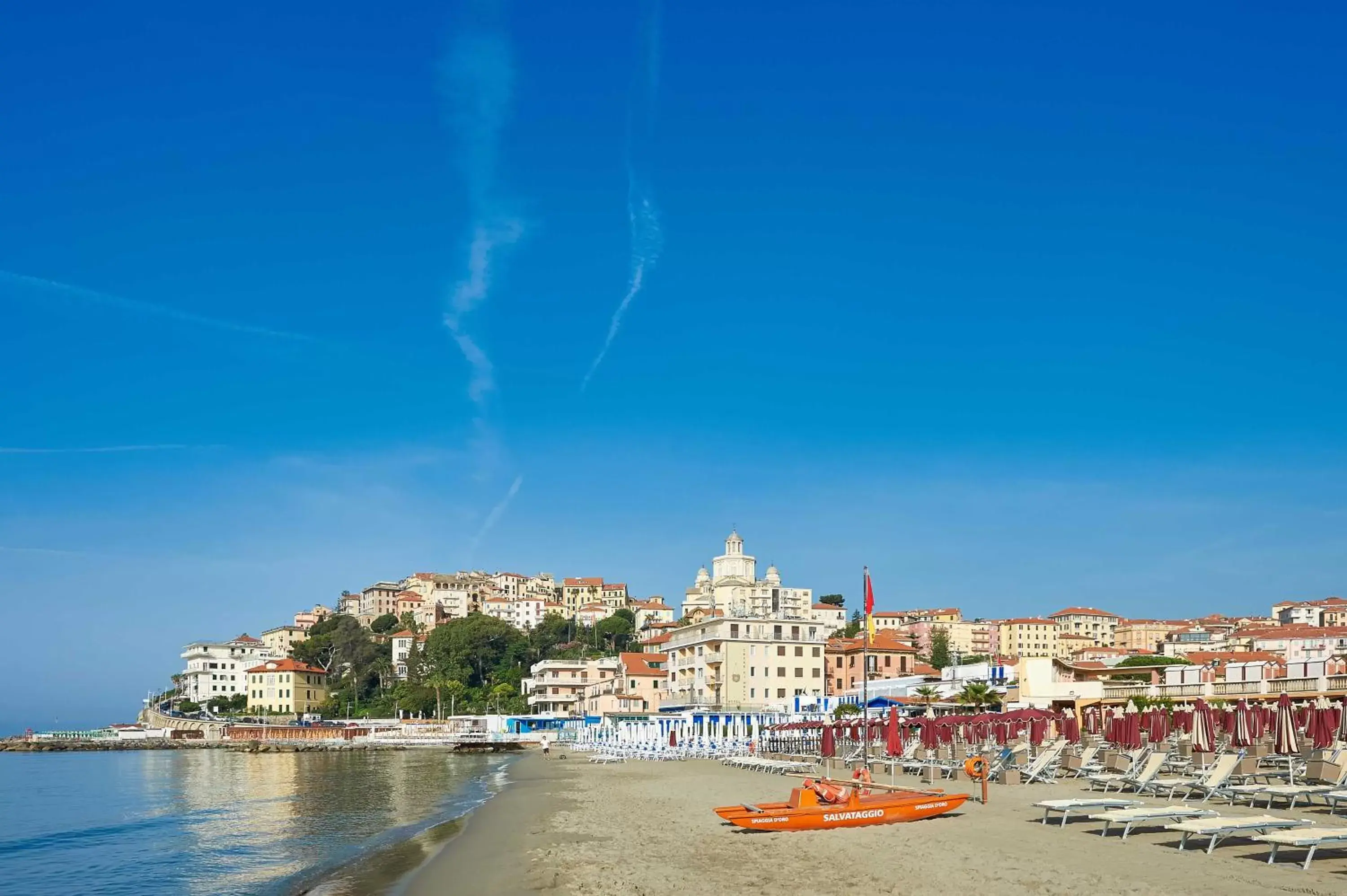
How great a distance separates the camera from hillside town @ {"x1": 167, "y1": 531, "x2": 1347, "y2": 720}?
58250 millimetres

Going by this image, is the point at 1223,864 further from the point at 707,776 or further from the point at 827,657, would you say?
the point at 827,657

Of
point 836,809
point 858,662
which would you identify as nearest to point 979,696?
point 858,662

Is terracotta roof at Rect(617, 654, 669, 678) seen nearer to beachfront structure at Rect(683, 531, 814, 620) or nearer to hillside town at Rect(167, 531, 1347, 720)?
hillside town at Rect(167, 531, 1347, 720)

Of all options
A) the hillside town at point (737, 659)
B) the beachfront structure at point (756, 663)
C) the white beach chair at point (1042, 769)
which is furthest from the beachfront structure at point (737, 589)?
the white beach chair at point (1042, 769)

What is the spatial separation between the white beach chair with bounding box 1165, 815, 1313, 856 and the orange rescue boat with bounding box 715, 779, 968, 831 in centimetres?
526

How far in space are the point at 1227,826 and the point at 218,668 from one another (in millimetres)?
193624

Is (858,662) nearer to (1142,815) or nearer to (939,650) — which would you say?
(939,650)

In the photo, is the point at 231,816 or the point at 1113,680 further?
the point at 1113,680

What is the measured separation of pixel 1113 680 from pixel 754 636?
29.4m

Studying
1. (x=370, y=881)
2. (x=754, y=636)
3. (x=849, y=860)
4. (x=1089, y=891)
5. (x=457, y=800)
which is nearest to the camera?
(x=1089, y=891)

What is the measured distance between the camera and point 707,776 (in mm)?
39812

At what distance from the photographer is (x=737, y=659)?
271 ft

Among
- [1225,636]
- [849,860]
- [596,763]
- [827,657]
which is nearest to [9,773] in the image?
[596,763]

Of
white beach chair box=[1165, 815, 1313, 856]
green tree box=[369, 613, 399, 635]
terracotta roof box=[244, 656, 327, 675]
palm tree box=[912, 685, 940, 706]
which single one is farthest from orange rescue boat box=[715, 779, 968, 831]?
green tree box=[369, 613, 399, 635]
